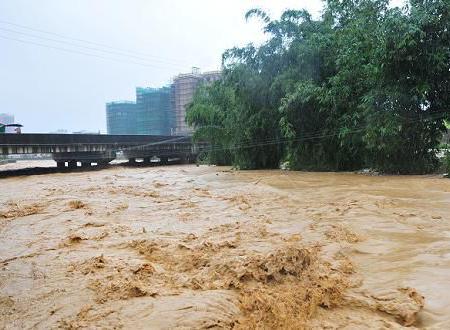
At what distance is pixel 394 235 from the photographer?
5059mm

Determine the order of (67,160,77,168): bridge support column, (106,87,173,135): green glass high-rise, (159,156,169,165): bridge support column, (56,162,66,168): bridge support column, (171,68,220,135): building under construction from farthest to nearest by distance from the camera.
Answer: (106,87,173,135): green glass high-rise, (171,68,220,135): building under construction, (159,156,169,165): bridge support column, (67,160,77,168): bridge support column, (56,162,66,168): bridge support column

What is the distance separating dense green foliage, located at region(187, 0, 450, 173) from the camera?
36.8 feet

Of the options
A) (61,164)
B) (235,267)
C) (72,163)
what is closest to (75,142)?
(72,163)

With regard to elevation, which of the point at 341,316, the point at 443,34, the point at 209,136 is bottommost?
the point at 341,316

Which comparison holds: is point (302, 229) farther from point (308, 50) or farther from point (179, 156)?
point (179, 156)

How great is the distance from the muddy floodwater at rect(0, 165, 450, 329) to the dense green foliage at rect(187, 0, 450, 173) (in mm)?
4988

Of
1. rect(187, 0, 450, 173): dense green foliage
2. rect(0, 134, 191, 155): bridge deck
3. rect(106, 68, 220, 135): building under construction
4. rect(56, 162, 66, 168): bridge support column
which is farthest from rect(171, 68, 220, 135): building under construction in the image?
rect(187, 0, 450, 173): dense green foliage

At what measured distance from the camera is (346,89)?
44.0 feet

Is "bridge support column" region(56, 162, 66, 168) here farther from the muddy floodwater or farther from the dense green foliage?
the muddy floodwater

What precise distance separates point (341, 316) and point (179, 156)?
32.4 m

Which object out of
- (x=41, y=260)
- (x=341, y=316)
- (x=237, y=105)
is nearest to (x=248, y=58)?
(x=237, y=105)

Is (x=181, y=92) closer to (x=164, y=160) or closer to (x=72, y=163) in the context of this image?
(x=164, y=160)

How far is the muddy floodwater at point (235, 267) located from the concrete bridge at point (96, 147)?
17783 mm

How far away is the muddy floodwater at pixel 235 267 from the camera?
2936mm
